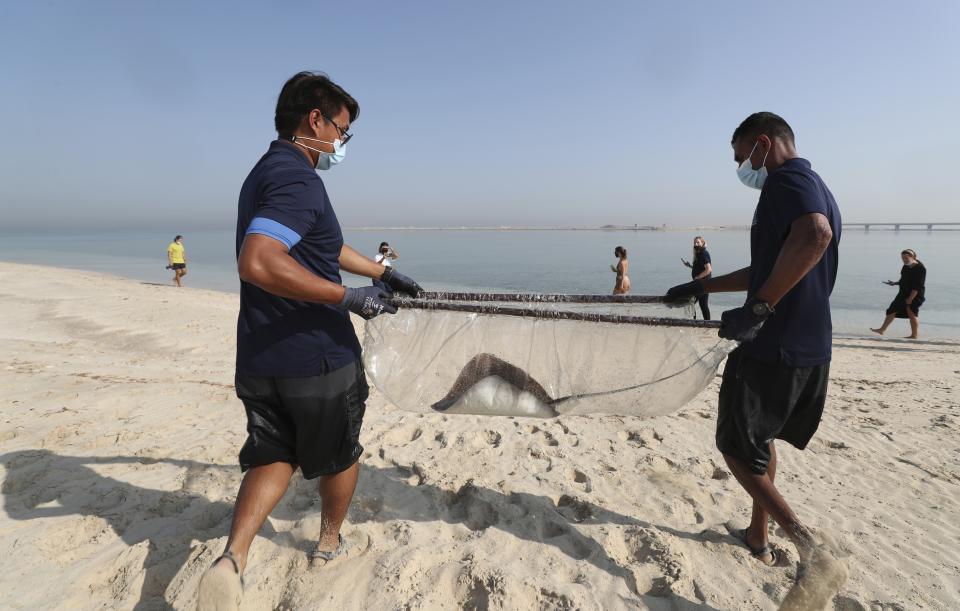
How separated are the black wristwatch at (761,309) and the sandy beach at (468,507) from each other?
4.12ft

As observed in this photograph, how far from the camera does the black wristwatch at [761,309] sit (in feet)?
6.09

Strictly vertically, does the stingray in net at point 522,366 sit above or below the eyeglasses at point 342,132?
below

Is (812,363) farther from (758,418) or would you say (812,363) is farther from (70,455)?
(70,455)

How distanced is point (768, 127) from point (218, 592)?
2887 mm

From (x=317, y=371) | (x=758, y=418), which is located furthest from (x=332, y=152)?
(x=758, y=418)

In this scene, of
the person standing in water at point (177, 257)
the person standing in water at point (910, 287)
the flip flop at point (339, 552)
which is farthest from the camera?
the person standing in water at point (177, 257)

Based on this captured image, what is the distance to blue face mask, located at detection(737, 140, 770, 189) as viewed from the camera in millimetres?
2200

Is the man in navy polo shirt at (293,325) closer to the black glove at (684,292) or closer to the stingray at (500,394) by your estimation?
the stingray at (500,394)

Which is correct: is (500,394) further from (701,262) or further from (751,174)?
(701,262)

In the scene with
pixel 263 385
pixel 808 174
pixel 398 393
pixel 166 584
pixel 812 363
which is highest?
pixel 808 174

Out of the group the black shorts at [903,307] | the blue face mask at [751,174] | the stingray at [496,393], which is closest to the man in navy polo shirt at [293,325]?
the stingray at [496,393]

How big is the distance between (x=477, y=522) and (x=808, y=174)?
2316mm

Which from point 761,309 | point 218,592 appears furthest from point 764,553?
point 218,592

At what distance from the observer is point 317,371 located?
1803 millimetres
